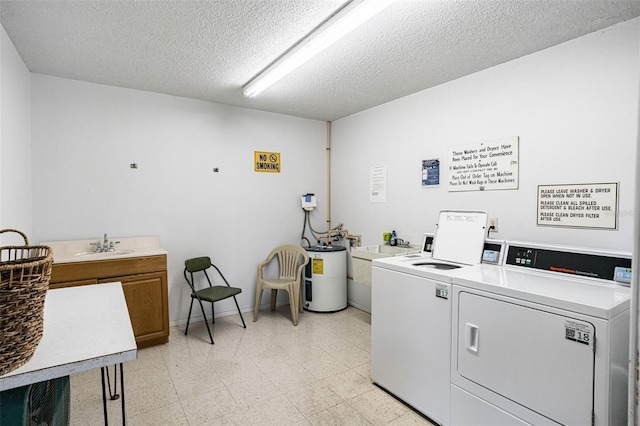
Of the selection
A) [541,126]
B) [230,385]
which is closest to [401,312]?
[230,385]

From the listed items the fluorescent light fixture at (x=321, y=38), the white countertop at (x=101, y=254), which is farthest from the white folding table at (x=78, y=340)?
the fluorescent light fixture at (x=321, y=38)

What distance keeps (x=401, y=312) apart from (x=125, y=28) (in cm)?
274

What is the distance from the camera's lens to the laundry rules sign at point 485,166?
2621mm

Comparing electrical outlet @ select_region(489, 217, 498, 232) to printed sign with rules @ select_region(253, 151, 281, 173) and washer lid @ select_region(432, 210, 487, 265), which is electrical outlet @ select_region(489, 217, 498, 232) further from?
printed sign with rules @ select_region(253, 151, 281, 173)

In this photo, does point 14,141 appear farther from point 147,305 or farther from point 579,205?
point 579,205

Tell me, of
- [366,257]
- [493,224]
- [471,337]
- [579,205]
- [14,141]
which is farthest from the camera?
[366,257]

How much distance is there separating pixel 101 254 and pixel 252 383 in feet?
6.11

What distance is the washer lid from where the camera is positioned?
2473 mm

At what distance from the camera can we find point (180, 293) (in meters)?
3.68

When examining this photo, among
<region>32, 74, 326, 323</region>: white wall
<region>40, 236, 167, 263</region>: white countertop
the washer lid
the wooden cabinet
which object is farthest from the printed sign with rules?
the washer lid

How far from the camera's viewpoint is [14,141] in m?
2.44

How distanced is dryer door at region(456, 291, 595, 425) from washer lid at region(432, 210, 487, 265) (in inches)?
25.9

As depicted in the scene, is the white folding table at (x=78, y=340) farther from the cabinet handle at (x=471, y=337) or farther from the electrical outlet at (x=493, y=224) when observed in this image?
the electrical outlet at (x=493, y=224)

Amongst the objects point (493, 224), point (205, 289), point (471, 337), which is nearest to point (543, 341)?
point (471, 337)
